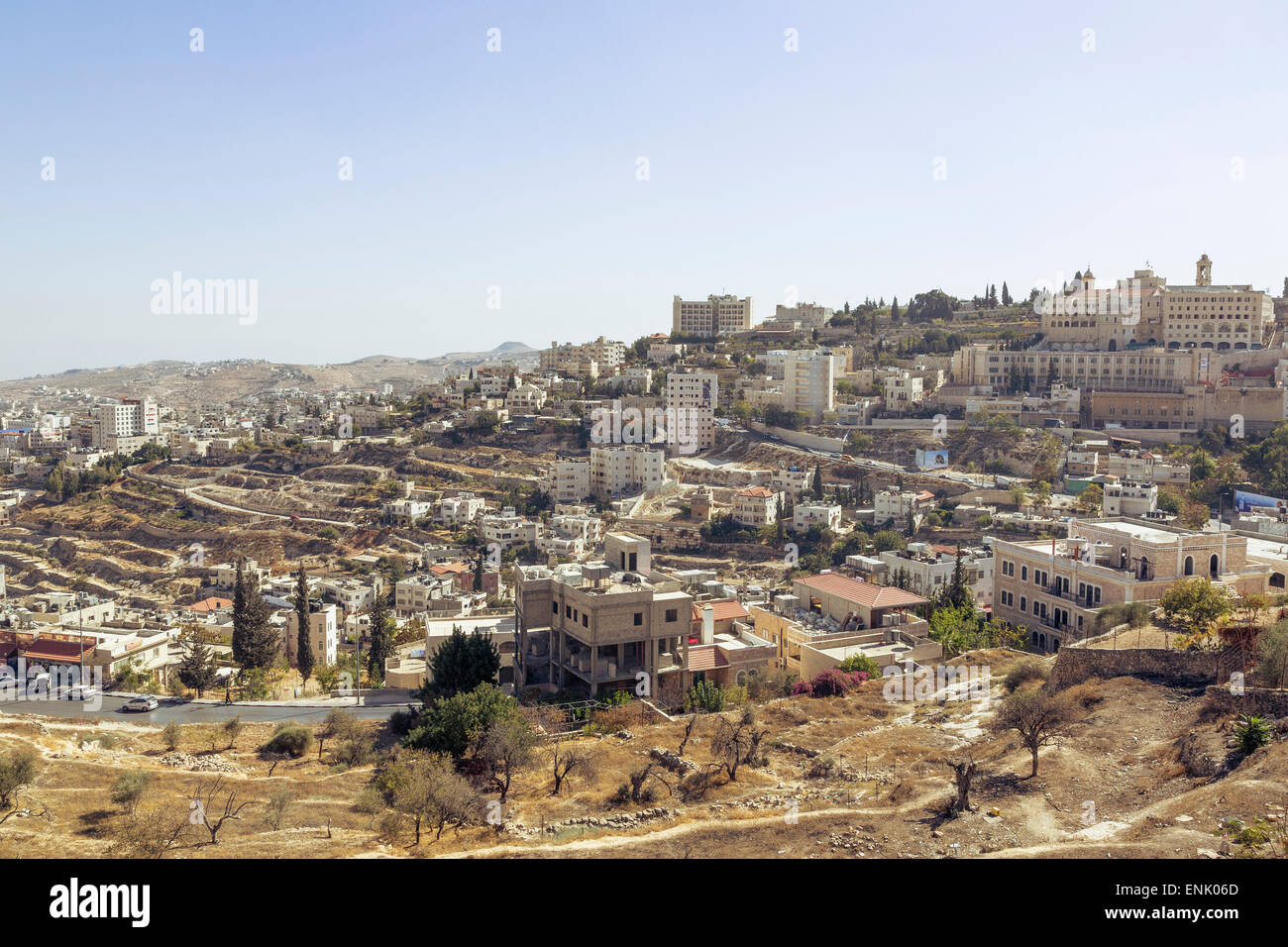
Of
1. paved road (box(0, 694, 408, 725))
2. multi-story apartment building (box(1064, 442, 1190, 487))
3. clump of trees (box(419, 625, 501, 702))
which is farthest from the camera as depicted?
multi-story apartment building (box(1064, 442, 1190, 487))

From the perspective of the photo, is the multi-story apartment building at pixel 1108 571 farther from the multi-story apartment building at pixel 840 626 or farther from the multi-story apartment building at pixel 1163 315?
the multi-story apartment building at pixel 1163 315

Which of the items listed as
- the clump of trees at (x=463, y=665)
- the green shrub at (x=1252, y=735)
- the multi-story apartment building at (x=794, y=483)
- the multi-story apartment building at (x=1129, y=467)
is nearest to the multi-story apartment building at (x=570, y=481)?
the multi-story apartment building at (x=794, y=483)

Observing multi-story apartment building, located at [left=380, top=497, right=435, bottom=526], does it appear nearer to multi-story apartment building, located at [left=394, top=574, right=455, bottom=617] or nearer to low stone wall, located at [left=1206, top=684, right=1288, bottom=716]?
multi-story apartment building, located at [left=394, top=574, right=455, bottom=617]

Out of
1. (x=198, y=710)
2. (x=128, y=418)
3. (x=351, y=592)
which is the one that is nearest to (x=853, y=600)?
(x=198, y=710)

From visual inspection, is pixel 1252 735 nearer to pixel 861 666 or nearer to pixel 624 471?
pixel 861 666

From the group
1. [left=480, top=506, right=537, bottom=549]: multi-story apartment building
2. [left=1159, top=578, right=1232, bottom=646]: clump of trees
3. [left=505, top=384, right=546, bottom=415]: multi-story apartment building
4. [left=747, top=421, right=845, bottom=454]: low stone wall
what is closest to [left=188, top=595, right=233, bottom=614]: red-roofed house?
[left=480, top=506, right=537, bottom=549]: multi-story apartment building
